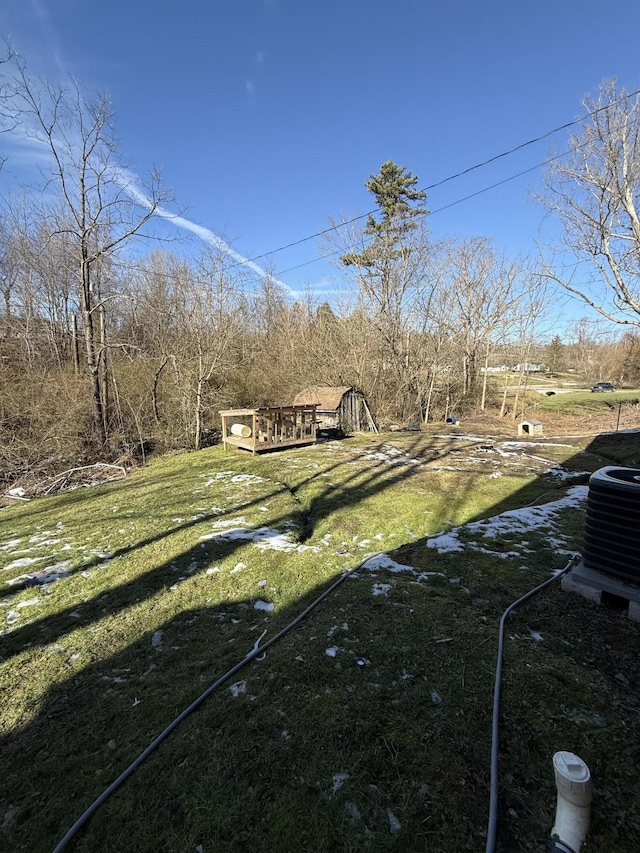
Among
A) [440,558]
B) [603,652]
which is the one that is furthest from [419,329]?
[603,652]

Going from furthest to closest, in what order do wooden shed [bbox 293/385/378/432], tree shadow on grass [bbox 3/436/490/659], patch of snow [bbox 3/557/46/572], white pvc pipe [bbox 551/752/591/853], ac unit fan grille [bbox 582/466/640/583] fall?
1. wooden shed [bbox 293/385/378/432]
2. patch of snow [bbox 3/557/46/572]
3. tree shadow on grass [bbox 3/436/490/659]
4. ac unit fan grille [bbox 582/466/640/583]
5. white pvc pipe [bbox 551/752/591/853]

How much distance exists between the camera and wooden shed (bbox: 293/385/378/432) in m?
12.9

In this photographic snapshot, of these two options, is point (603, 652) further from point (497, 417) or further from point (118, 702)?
point (497, 417)

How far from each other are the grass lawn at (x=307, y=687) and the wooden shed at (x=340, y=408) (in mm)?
8445

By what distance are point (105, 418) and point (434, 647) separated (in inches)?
403

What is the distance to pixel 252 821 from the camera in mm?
1381

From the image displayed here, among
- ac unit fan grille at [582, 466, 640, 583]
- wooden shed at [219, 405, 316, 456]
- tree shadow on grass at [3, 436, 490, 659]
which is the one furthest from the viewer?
wooden shed at [219, 405, 316, 456]

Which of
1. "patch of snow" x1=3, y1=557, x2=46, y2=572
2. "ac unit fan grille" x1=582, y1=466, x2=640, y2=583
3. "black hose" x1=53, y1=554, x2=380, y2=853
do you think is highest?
"ac unit fan grille" x1=582, y1=466, x2=640, y2=583

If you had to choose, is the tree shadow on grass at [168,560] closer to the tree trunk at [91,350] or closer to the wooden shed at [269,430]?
the wooden shed at [269,430]

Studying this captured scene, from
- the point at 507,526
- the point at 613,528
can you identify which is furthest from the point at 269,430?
the point at 613,528

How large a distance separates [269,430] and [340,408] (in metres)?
3.95

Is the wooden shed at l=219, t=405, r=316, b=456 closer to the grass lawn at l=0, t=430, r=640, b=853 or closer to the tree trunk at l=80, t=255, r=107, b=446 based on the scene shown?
the tree trunk at l=80, t=255, r=107, b=446

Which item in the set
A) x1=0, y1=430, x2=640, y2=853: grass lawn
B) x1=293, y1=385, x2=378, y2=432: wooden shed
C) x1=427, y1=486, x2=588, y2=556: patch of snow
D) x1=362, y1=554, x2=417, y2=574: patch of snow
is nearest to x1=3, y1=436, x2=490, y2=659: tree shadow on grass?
x1=0, y1=430, x2=640, y2=853: grass lawn

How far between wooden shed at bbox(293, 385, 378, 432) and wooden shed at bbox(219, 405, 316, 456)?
1.68 metres
